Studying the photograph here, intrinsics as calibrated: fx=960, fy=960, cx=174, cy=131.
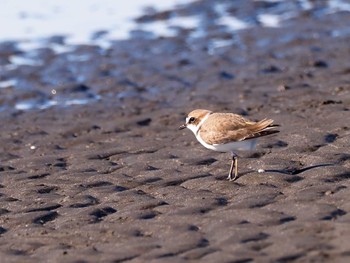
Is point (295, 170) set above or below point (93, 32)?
above

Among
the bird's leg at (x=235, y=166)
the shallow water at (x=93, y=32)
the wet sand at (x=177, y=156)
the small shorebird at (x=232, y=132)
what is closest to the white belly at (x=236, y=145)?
the small shorebird at (x=232, y=132)

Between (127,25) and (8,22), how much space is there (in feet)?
8.91

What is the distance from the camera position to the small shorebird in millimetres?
10290

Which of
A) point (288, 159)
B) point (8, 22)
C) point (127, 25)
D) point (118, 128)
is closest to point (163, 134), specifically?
point (118, 128)

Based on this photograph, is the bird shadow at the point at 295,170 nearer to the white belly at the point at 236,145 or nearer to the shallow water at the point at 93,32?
the white belly at the point at 236,145

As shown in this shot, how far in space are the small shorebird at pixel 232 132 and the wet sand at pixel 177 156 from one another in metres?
0.35

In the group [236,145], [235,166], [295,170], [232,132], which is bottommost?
[295,170]

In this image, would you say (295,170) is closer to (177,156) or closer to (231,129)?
(231,129)

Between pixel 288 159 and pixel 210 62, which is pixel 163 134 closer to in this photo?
pixel 288 159

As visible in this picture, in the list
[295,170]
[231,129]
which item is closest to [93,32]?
[231,129]

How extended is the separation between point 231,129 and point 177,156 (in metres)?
1.68

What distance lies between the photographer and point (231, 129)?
10.5m

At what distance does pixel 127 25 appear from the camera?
2041 centimetres

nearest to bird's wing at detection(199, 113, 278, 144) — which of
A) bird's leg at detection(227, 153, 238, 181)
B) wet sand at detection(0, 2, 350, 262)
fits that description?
bird's leg at detection(227, 153, 238, 181)
